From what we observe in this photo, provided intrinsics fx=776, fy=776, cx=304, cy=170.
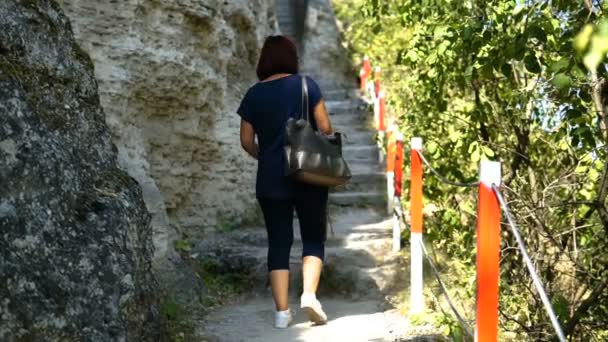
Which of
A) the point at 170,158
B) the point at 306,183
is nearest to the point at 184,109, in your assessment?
the point at 170,158

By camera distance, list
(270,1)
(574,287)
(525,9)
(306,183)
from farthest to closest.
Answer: (270,1) < (574,287) < (306,183) < (525,9)

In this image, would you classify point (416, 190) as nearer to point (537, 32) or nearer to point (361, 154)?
point (537, 32)

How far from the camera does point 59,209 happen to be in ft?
10.2

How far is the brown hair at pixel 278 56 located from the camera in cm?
482

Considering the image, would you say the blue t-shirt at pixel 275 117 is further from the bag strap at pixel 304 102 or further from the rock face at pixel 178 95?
the rock face at pixel 178 95

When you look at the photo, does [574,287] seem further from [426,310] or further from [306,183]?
[306,183]

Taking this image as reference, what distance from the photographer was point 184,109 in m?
6.95

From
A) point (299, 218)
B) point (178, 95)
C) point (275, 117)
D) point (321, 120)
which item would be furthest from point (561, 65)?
point (178, 95)

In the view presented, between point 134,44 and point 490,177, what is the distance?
12.4 ft

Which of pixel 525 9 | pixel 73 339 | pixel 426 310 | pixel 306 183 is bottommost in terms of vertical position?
pixel 426 310

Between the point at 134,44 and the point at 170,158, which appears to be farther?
the point at 170,158

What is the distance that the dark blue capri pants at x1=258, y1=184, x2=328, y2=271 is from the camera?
15.9ft

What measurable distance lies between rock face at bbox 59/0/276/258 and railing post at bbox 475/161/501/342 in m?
3.04

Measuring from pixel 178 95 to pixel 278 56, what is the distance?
2111mm
